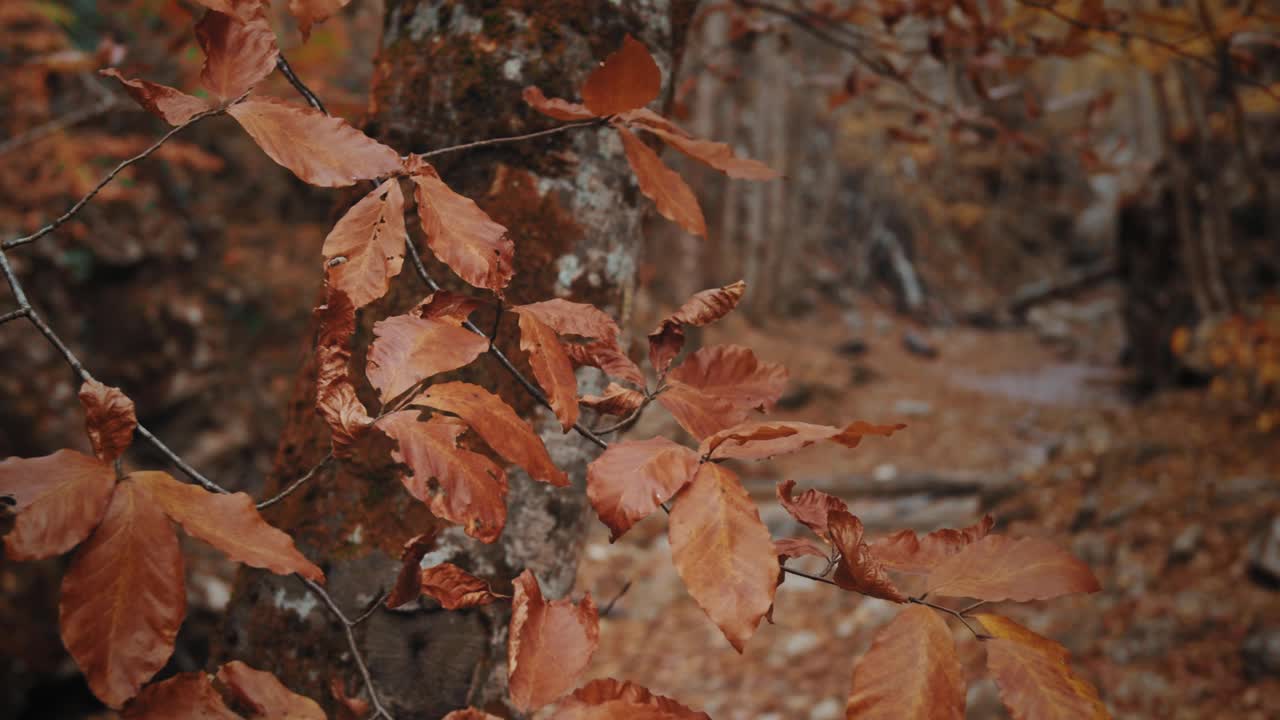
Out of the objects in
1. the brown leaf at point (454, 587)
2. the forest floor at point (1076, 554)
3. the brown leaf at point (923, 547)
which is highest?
the brown leaf at point (923, 547)

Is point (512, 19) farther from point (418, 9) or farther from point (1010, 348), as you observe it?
point (1010, 348)

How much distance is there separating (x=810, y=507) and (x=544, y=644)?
0.26m

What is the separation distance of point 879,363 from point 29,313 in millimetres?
9486

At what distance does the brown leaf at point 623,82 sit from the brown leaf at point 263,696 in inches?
22.0

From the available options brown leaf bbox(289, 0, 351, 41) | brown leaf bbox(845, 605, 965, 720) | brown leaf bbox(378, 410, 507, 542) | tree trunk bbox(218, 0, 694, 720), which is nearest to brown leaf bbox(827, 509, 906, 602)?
brown leaf bbox(845, 605, 965, 720)

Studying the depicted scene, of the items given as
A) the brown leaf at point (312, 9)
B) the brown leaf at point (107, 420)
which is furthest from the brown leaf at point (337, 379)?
the brown leaf at point (312, 9)

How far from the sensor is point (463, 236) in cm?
60

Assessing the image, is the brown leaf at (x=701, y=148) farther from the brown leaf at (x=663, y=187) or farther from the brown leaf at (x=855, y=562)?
the brown leaf at (x=855, y=562)

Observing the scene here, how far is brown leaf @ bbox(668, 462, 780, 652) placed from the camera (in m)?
0.45

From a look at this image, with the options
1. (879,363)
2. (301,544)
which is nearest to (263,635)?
(301,544)

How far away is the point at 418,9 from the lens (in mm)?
985

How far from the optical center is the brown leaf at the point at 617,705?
50cm

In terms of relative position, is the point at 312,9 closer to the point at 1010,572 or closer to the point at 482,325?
the point at 482,325

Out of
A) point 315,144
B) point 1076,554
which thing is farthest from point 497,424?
point 1076,554
